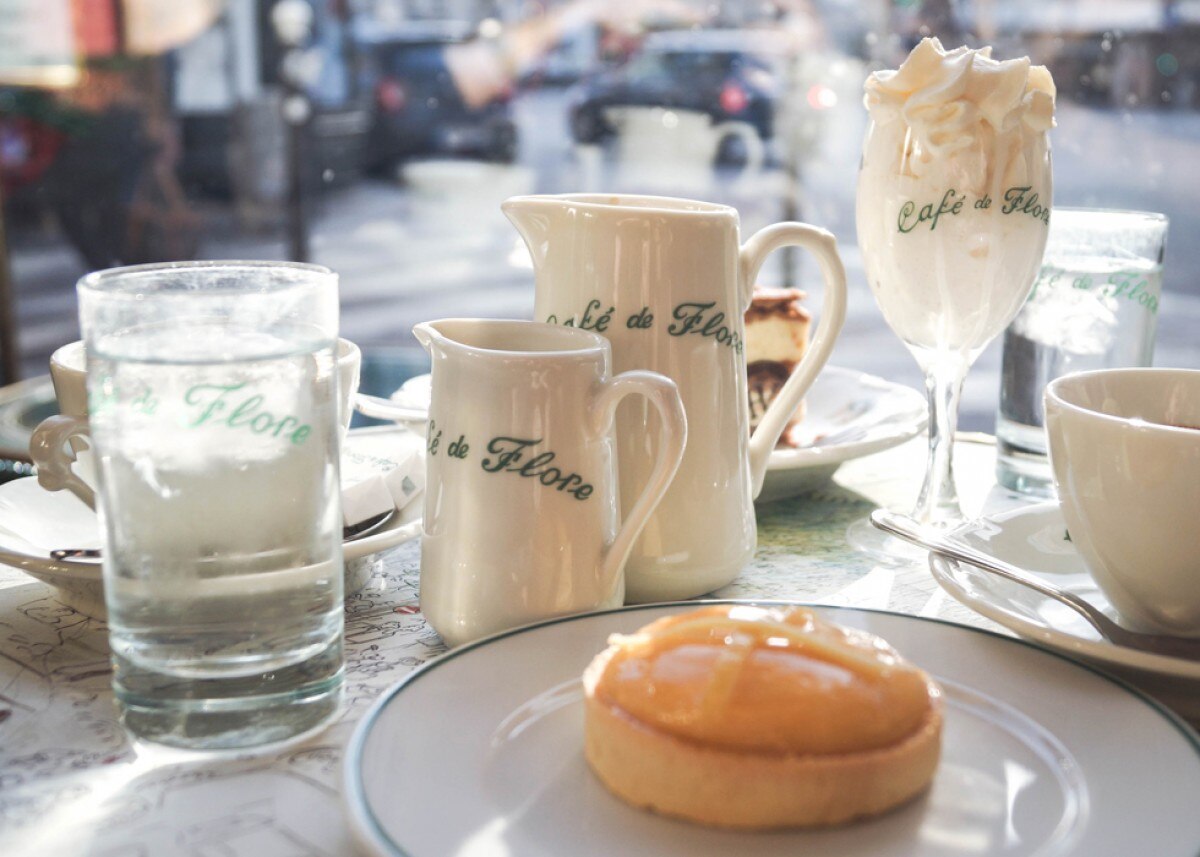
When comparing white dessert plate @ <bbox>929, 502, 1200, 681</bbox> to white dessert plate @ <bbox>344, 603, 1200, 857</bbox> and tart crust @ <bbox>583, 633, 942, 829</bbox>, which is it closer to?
white dessert plate @ <bbox>344, 603, 1200, 857</bbox>

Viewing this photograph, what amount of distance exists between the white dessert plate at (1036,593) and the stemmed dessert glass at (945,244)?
8 centimetres

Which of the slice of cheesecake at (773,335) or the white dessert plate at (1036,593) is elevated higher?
the slice of cheesecake at (773,335)

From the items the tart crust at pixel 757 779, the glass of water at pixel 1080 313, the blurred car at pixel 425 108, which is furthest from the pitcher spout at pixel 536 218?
the blurred car at pixel 425 108

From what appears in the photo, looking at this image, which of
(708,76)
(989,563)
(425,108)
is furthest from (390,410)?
(425,108)

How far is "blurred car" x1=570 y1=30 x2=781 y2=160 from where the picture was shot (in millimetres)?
2908

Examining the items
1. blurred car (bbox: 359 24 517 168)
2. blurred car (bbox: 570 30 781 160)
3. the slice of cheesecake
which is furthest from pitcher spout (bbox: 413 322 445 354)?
blurred car (bbox: 359 24 517 168)

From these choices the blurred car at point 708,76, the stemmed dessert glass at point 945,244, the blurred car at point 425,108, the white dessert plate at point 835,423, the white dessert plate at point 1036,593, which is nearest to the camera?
the white dessert plate at point 1036,593

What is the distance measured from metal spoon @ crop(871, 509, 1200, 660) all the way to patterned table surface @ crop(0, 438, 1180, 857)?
61mm

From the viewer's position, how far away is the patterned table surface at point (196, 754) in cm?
51

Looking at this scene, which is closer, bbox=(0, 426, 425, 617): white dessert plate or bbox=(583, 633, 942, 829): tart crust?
bbox=(583, 633, 942, 829): tart crust

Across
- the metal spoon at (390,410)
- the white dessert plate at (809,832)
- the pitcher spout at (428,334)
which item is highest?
the pitcher spout at (428,334)

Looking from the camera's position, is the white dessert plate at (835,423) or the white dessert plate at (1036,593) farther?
the white dessert plate at (835,423)

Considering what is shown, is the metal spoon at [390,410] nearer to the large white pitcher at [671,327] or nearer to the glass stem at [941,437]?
the large white pitcher at [671,327]

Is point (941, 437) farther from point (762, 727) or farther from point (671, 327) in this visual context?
point (762, 727)
